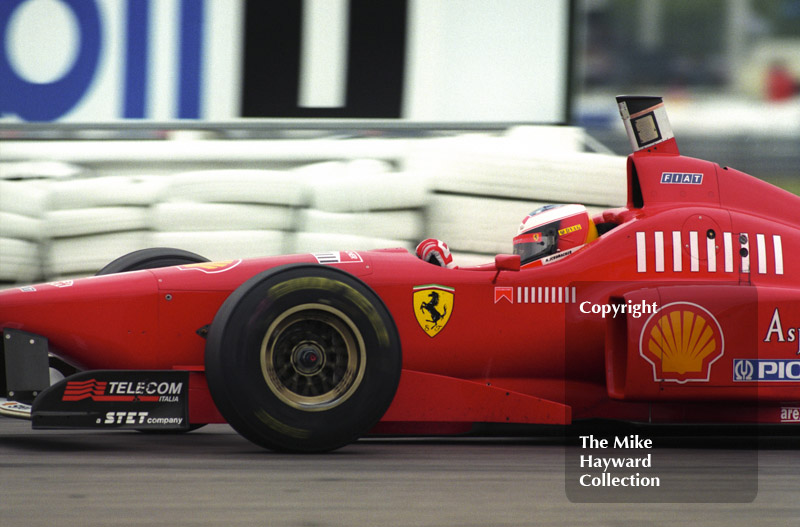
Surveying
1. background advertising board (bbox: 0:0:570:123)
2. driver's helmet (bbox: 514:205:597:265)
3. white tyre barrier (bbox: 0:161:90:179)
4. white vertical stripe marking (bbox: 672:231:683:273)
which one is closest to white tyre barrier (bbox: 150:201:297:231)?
white tyre barrier (bbox: 0:161:90:179)

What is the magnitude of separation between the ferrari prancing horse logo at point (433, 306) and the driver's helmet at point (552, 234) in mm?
526

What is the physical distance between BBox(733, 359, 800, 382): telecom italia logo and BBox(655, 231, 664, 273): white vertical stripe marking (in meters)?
0.51

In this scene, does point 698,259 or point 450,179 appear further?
point 450,179

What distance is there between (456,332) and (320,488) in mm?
1229

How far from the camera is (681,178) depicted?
5.08 meters

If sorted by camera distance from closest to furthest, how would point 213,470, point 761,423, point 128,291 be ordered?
point 213,470, point 128,291, point 761,423

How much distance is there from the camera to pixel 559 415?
4.63 meters

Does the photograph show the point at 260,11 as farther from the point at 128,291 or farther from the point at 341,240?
the point at 128,291

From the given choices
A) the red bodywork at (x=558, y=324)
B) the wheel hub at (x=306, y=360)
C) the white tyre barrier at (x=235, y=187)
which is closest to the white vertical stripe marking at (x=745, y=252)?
the red bodywork at (x=558, y=324)

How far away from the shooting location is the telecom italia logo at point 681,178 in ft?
16.6

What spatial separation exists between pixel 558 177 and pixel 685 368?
277cm

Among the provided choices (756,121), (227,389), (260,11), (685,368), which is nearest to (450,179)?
(260,11)

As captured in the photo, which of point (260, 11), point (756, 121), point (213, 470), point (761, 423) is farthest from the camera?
point (756, 121)

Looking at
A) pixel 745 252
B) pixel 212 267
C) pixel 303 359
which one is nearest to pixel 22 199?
pixel 212 267
